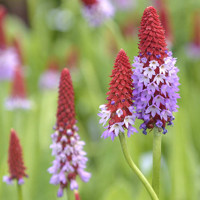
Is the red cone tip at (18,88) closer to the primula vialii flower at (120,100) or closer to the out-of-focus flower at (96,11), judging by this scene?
the out-of-focus flower at (96,11)

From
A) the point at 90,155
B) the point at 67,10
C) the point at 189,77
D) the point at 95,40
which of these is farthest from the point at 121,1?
the point at 90,155

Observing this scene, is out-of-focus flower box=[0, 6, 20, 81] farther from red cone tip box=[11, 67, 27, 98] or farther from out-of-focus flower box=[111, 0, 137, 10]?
out-of-focus flower box=[111, 0, 137, 10]

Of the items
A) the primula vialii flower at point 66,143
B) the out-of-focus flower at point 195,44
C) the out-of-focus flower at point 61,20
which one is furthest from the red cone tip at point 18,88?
the out-of-focus flower at point 61,20

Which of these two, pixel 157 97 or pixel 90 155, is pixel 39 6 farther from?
pixel 157 97

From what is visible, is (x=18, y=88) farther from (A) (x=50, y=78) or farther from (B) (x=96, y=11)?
(A) (x=50, y=78)

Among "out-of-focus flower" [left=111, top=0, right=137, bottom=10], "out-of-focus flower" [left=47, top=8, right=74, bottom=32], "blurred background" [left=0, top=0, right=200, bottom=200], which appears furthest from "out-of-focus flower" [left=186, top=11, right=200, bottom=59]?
"out-of-focus flower" [left=111, top=0, right=137, bottom=10]
